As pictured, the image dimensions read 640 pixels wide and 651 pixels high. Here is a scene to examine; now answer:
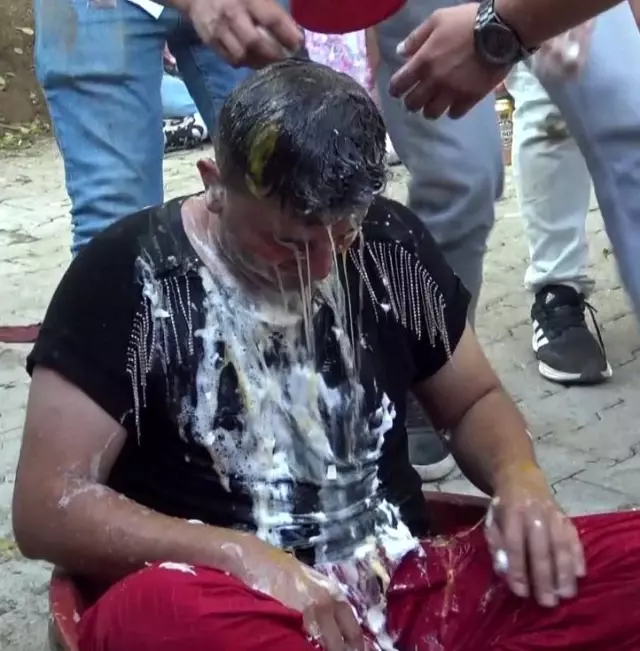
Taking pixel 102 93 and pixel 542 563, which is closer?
pixel 542 563

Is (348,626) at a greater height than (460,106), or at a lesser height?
lesser

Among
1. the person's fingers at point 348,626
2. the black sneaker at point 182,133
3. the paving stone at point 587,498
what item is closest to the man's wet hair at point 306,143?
the person's fingers at point 348,626

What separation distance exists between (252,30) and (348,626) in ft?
2.74

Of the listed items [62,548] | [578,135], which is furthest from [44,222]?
[62,548]

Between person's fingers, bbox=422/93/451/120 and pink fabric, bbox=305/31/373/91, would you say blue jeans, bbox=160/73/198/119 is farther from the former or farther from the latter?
person's fingers, bbox=422/93/451/120

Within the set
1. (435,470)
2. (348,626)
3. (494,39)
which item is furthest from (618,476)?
(348,626)

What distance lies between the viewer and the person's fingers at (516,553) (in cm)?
166

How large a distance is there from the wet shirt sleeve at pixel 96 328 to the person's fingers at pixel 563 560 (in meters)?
0.62

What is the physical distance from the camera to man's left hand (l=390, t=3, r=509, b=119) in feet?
6.29

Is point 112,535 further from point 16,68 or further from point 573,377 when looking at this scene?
point 16,68

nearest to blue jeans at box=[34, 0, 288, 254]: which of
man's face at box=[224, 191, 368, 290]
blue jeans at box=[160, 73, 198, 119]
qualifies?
man's face at box=[224, 191, 368, 290]

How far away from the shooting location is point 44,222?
5340 mm

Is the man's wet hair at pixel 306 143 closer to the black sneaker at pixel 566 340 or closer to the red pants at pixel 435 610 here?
the red pants at pixel 435 610

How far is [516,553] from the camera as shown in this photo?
1.67 m
